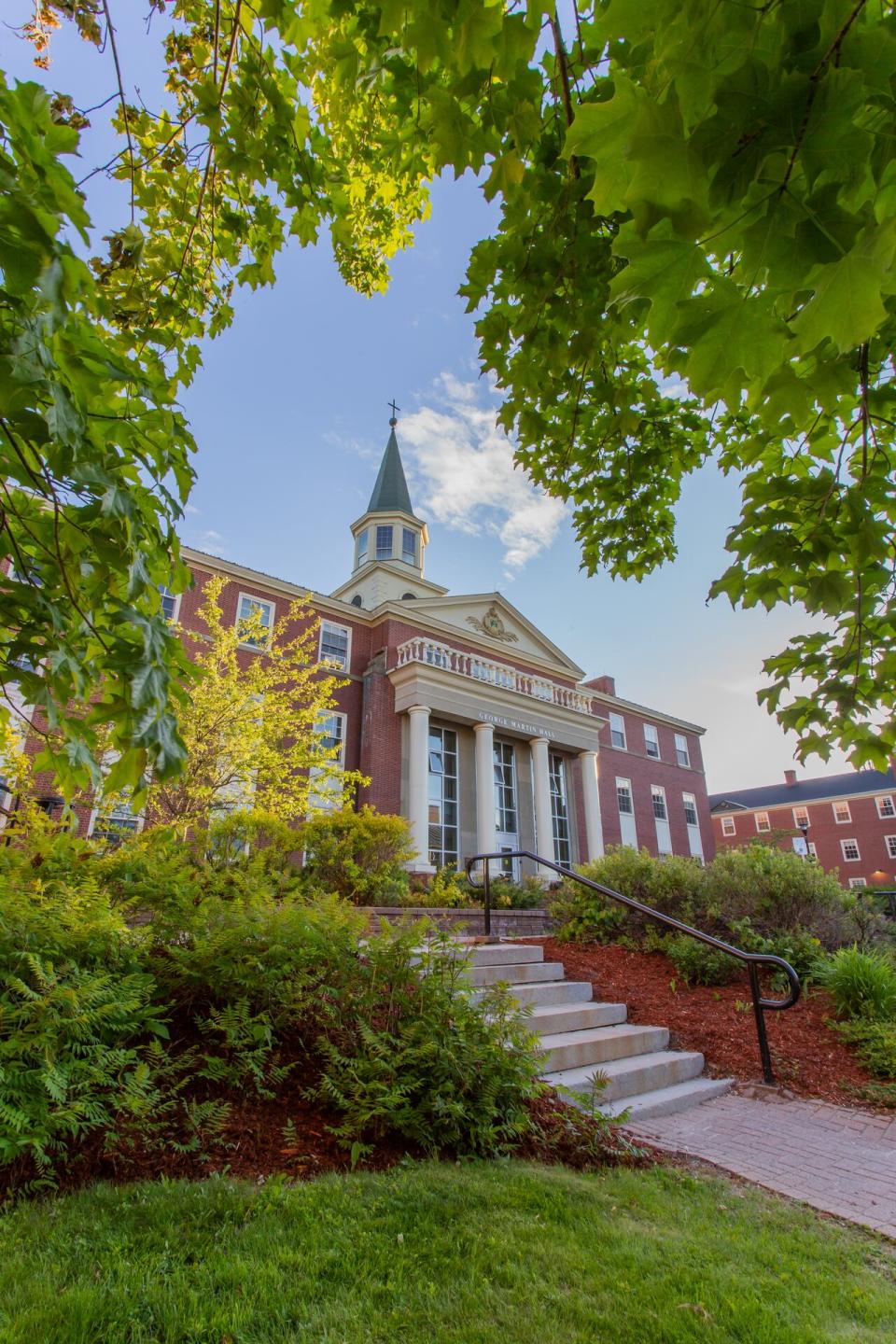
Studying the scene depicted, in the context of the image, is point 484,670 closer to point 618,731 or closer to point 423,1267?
point 618,731

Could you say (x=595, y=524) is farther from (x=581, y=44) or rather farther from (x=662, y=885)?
(x=662, y=885)

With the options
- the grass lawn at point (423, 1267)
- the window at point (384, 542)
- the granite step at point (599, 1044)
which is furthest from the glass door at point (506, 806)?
the grass lawn at point (423, 1267)

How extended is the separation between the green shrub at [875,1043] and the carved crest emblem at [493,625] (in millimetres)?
17639

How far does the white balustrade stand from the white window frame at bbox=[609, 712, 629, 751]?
6.49m

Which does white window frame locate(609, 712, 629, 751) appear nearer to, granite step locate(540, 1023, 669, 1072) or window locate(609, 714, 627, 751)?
window locate(609, 714, 627, 751)

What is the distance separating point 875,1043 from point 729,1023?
1133mm

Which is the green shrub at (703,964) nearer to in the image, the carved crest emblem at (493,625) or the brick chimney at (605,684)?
the carved crest emblem at (493,625)

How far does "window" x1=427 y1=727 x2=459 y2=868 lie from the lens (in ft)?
57.4

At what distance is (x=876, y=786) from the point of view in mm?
45406

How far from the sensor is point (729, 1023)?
5.88m

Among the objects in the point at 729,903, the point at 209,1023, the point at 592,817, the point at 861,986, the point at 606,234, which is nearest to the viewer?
the point at 606,234

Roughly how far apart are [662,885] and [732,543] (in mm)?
6164

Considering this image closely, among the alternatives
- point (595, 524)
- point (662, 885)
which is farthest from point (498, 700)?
point (595, 524)

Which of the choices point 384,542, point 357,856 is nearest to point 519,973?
point 357,856
